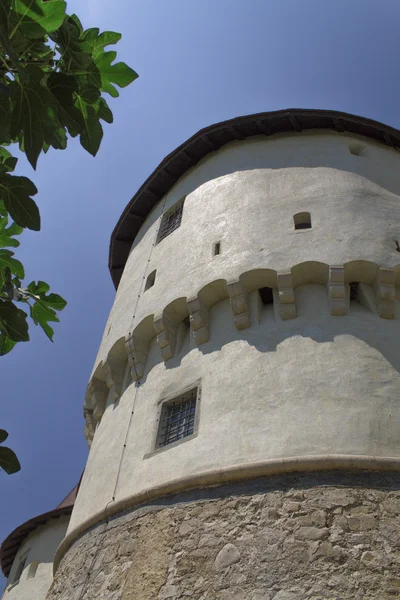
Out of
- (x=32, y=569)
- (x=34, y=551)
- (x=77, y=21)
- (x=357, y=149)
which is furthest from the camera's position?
(x=34, y=551)

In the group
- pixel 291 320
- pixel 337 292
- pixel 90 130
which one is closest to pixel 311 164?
pixel 337 292

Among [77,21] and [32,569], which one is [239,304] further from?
[32,569]

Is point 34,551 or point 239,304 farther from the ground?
point 34,551

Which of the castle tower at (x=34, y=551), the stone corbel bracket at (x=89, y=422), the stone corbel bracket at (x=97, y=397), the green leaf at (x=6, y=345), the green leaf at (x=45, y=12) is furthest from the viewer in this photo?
the castle tower at (x=34, y=551)

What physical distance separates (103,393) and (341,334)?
4.60 m

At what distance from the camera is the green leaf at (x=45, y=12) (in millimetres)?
2076

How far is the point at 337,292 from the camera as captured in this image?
7.41m

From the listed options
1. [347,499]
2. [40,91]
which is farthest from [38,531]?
[40,91]

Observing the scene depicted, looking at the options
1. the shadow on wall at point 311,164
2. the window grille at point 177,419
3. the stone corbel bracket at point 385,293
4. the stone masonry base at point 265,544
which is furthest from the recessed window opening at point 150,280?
the stone masonry base at point 265,544

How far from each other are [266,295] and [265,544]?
3.55m

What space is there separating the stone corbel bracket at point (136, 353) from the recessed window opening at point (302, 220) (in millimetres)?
2999

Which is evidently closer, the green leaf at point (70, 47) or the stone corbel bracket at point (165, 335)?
the green leaf at point (70, 47)

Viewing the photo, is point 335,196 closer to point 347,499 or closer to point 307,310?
point 307,310

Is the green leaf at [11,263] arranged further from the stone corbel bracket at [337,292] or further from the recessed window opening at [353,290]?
the recessed window opening at [353,290]
